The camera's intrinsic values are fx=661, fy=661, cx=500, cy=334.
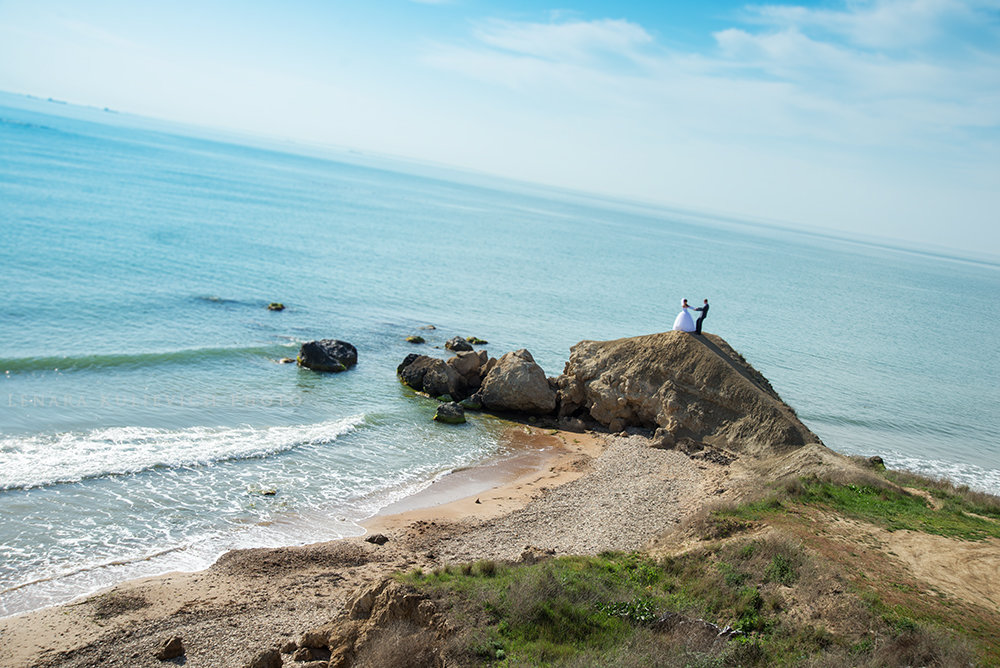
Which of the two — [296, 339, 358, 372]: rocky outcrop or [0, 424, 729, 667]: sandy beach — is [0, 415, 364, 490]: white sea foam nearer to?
[0, 424, 729, 667]: sandy beach

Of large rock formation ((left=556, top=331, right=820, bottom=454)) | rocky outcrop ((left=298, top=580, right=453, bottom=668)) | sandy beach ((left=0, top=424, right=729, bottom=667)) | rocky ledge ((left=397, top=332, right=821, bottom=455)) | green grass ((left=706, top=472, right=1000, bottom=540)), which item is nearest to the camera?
rocky outcrop ((left=298, top=580, right=453, bottom=668))

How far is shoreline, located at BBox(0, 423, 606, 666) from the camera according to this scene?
13055mm

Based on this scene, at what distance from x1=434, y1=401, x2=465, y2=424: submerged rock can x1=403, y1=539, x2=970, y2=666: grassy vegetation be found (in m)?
14.6

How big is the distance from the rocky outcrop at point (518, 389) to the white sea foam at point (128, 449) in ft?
24.6

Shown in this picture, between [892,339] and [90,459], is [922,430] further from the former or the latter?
[90,459]

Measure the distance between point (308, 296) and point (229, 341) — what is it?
13.6m

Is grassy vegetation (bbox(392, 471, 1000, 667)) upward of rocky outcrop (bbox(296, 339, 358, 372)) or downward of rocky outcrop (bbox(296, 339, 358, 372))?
upward

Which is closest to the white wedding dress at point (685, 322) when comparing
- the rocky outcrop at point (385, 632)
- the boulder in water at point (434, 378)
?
the boulder in water at point (434, 378)

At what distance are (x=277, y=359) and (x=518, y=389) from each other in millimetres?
13422

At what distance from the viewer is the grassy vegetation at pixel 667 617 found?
36.6 ft

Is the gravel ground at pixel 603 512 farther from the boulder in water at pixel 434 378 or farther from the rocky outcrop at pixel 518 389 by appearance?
the boulder in water at pixel 434 378

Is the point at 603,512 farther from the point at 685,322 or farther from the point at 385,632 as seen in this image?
the point at 685,322

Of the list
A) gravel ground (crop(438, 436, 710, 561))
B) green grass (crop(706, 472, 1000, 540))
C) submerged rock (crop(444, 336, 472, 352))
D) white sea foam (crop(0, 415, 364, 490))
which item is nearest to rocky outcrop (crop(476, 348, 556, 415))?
gravel ground (crop(438, 436, 710, 561))

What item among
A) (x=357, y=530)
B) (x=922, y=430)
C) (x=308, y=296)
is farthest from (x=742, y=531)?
(x=308, y=296)
